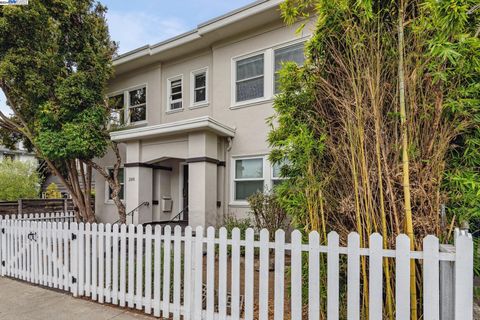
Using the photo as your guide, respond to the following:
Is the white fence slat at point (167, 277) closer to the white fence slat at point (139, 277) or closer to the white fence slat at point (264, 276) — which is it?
the white fence slat at point (139, 277)

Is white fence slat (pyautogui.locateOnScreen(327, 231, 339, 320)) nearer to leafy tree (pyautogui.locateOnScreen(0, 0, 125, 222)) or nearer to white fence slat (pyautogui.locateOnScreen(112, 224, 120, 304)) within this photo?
white fence slat (pyautogui.locateOnScreen(112, 224, 120, 304))

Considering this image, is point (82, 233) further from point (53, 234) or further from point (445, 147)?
point (445, 147)

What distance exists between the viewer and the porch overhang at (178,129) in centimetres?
867

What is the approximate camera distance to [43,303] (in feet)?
16.0

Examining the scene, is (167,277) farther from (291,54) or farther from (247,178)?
(291,54)

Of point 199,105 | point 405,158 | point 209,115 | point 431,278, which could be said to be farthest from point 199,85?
point 431,278

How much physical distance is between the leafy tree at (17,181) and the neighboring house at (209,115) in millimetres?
10360

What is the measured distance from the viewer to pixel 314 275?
327 centimetres

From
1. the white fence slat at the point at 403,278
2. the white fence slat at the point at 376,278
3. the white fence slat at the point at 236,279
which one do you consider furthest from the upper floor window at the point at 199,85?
the white fence slat at the point at 403,278

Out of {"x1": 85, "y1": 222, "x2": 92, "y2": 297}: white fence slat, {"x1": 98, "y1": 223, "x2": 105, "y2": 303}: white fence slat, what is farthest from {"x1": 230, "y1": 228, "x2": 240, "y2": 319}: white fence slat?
{"x1": 85, "y1": 222, "x2": 92, "y2": 297}: white fence slat

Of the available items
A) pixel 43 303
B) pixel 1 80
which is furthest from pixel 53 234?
pixel 1 80

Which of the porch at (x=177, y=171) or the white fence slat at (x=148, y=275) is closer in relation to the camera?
the white fence slat at (x=148, y=275)

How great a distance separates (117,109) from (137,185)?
3.90 metres

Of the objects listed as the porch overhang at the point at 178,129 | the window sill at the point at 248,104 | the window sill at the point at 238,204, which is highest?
the window sill at the point at 248,104
